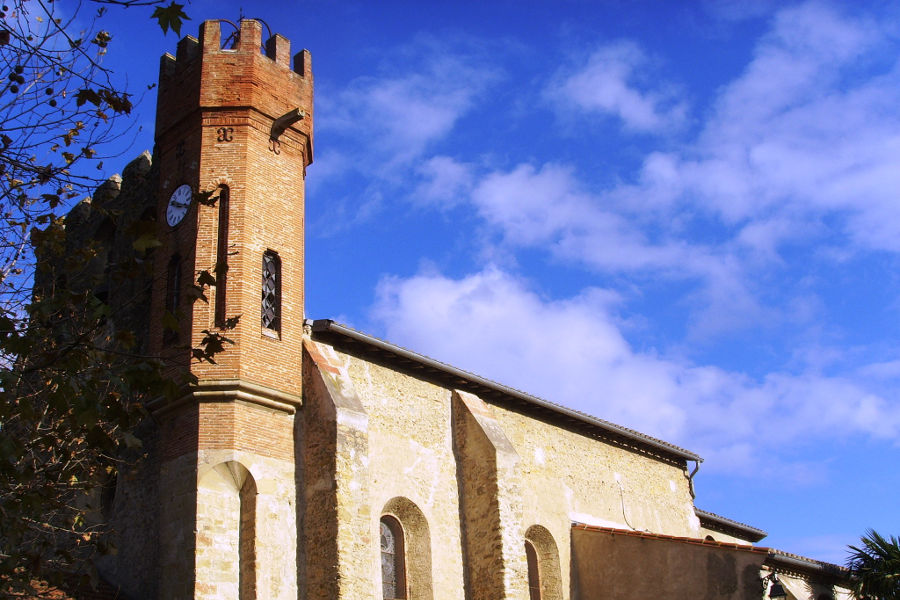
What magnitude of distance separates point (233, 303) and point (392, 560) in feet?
17.7

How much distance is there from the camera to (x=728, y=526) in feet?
88.9

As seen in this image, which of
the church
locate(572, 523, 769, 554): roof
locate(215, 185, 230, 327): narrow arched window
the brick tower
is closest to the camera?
the brick tower

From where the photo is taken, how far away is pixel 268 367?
15234 millimetres

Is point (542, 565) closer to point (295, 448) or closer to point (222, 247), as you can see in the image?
point (295, 448)

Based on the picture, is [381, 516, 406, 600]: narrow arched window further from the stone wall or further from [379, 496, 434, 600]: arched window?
the stone wall

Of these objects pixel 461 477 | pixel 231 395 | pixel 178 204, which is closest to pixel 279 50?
pixel 178 204

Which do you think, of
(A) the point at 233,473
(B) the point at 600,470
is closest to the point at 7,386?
(A) the point at 233,473

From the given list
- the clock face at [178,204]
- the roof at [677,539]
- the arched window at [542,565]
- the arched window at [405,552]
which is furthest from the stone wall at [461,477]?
the clock face at [178,204]

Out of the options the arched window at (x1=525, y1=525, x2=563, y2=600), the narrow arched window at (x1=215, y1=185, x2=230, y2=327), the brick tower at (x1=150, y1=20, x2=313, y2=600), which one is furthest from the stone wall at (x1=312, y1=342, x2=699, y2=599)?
the narrow arched window at (x1=215, y1=185, x2=230, y2=327)

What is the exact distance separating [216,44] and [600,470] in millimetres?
12524

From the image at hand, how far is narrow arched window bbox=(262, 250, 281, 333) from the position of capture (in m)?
15.8

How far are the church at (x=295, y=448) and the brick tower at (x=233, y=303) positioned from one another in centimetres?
3

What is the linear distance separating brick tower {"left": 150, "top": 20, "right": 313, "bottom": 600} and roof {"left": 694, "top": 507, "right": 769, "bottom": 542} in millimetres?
14276

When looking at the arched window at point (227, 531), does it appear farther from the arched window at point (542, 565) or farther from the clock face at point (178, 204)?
the arched window at point (542, 565)
